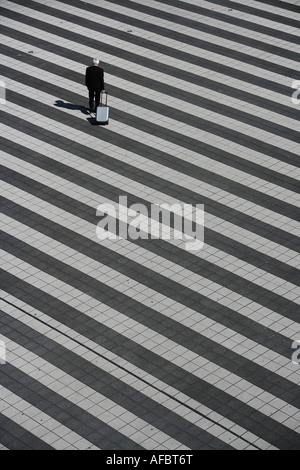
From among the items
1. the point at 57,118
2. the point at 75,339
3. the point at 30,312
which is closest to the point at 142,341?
the point at 75,339

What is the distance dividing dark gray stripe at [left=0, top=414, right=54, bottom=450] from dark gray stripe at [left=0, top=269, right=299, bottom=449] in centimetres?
117

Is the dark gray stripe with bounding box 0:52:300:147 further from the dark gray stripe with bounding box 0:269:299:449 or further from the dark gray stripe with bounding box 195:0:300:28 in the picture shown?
the dark gray stripe with bounding box 0:269:299:449

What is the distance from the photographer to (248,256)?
14461 mm

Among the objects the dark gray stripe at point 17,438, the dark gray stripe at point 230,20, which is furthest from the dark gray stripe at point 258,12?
the dark gray stripe at point 17,438

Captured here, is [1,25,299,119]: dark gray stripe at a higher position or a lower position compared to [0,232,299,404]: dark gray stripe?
higher

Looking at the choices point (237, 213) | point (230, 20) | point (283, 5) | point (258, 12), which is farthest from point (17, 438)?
point (283, 5)

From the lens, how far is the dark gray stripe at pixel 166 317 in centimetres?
1213

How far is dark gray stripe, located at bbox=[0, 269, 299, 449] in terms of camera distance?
37.3 ft

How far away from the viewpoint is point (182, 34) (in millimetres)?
21297

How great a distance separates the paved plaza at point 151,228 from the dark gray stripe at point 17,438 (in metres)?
0.03

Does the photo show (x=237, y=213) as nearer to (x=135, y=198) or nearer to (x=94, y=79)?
(x=135, y=198)

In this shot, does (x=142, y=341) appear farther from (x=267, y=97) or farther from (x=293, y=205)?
(x=267, y=97)

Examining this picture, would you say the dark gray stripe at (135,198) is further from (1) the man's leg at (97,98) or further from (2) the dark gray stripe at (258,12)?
(2) the dark gray stripe at (258,12)

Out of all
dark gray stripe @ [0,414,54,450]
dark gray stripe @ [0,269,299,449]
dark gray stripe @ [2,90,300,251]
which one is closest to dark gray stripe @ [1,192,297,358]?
dark gray stripe @ [0,269,299,449]
